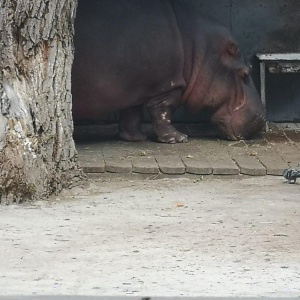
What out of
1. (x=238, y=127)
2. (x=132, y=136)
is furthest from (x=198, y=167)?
(x=238, y=127)

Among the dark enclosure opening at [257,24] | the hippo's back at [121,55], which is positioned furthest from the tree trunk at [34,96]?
the dark enclosure opening at [257,24]

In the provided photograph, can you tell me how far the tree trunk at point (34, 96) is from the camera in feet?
22.8

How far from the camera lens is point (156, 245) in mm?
5902

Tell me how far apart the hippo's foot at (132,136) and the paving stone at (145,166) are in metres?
0.90

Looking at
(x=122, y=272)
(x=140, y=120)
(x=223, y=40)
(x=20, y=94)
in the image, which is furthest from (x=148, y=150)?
(x=122, y=272)

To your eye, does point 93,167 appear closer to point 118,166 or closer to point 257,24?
point 118,166

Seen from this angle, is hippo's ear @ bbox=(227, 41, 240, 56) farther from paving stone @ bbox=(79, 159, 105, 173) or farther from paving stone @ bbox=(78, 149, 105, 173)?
paving stone @ bbox=(79, 159, 105, 173)

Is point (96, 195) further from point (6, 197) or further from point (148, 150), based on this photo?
point (148, 150)

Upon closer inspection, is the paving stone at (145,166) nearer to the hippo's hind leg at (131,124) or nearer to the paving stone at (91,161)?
the paving stone at (91,161)

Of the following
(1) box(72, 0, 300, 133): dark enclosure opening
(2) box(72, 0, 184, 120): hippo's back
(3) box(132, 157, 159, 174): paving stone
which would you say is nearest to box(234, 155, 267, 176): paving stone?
(3) box(132, 157, 159, 174): paving stone

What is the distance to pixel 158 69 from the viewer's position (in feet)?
29.2

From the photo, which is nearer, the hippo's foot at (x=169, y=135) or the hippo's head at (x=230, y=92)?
the hippo's foot at (x=169, y=135)

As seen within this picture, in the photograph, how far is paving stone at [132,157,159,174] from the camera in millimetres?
7973

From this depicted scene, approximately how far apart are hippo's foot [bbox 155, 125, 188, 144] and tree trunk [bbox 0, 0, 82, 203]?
1.90 meters
